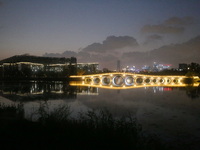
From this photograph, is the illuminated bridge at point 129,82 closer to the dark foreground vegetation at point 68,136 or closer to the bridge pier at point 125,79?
the bridge pier at point 125,79

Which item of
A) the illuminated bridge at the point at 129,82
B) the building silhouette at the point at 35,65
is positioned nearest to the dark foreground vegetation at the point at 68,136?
the illuminated bridge at the point at 129,82

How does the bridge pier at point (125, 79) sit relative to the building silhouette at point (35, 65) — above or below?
below

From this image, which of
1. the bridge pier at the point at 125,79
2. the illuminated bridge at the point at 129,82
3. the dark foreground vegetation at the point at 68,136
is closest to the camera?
the dark foreground vegetation at the point at 68,136

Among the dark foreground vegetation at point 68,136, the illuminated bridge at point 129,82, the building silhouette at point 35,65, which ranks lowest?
the dark foreground vegetation at point 68,136

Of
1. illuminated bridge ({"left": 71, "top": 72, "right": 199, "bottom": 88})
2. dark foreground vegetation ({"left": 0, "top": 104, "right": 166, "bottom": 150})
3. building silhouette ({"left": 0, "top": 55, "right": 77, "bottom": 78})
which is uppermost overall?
building silhouette ({"left": 0, "top": 55, "right": 77, "bottom": 78})

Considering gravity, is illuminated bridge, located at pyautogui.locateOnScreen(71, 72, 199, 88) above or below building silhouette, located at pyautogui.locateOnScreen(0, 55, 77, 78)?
below

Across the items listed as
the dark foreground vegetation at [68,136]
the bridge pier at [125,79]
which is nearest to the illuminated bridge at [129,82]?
the bridge pier at [125,79]

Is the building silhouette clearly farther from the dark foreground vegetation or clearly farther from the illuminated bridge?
the dark foreground vegetation

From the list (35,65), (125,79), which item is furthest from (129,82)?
(35,65)

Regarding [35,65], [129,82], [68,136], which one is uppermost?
[35,65]

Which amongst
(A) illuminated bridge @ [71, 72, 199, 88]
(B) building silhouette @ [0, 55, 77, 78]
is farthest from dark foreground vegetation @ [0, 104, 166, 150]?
(B) building silhouette @ [0, 55, 77, 78]

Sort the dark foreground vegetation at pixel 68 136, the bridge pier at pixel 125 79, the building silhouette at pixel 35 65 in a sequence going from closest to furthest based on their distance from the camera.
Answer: the dark foreground vegetation at pixel 68 136
the bridge pier at pixel 125 79
the building silhouette at pixel 35 65

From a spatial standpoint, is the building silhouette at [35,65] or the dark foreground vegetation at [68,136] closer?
the dark foreground vegetation at [68,136]

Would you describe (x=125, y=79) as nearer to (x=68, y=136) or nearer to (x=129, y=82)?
(x=129, y=82)
